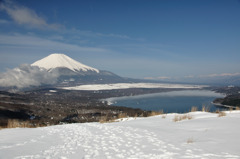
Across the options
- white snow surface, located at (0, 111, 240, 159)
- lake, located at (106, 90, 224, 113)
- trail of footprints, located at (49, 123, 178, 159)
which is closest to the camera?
white snow surface, located at (0, 111, 240, 159)

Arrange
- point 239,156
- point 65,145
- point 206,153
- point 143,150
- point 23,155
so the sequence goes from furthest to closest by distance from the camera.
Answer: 1. point 65,145
2. point 143,150
3. point 23,155
4. point 206,153
5. point 239,156

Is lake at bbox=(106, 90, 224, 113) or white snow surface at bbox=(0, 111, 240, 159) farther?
lake at bbox=(106, 90, 224, 113)

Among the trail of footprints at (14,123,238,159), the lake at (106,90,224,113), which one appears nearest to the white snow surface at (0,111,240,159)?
the trail of footprints at (14,123,238,159)

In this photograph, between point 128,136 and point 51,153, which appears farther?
point 128,136

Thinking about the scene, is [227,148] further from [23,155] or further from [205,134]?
[23,155]

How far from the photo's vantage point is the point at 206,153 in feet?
14.9

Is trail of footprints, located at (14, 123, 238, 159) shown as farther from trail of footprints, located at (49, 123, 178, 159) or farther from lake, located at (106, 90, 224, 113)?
lake, located at (106, 90, 224, 113)

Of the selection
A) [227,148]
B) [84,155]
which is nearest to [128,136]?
[84,155]

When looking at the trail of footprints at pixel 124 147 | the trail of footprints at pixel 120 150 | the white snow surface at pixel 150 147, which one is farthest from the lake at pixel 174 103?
the trail of footprints at pixel 120 150

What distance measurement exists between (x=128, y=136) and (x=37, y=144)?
124 inches

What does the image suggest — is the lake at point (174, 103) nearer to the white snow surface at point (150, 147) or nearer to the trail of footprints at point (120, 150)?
the white snow surface at point (150, 147)

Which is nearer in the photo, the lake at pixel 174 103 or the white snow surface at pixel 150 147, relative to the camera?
the white snow surface at pixel 150 147

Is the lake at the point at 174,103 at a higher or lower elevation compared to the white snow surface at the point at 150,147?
lower

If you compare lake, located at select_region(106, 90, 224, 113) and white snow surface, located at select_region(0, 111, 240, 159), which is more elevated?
white snow surface, located at select_region(0, 111, 240, 159)
